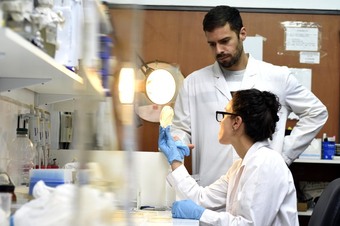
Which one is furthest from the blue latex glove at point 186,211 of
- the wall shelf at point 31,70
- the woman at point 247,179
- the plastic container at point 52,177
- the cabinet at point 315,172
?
the cabinet at point 315,172

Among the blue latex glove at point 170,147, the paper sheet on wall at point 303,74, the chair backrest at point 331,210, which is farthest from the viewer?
the paper sheet on wall at point 303,74

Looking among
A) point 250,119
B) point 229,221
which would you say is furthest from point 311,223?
point 250,119

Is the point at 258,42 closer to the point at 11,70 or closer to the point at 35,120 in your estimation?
the point at 35,120

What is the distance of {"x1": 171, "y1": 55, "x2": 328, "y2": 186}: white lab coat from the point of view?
9.25 feet

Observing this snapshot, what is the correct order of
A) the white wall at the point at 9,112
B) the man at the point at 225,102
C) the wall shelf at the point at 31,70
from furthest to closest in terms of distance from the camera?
the man at the point at 225,102 < the white wall at the point at 9,112 < the wall shelf at the point at 31,70

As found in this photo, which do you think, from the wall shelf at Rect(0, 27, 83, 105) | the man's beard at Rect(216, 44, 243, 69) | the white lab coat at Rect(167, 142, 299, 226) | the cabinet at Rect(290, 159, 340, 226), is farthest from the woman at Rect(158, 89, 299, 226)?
the cabinet at Rect(290, 159, 340, 226)

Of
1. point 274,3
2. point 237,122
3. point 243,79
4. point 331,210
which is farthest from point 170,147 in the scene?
point 274,3

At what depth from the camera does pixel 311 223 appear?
6.82ft

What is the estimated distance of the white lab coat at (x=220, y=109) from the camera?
9.25ft

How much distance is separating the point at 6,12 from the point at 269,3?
2.99 m

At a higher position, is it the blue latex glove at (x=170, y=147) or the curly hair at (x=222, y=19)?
the curly hair at (x=222, y=19)

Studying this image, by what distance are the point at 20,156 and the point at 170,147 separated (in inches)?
33.9

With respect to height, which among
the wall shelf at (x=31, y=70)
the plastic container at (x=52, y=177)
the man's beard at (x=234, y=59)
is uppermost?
the man's beard at (x=234, y=59)

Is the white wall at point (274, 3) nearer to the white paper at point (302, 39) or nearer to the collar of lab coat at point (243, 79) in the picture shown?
the white paper at point (302, 39)
